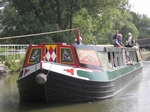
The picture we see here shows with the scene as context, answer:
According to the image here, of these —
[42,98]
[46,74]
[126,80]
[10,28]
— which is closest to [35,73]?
[46,74]

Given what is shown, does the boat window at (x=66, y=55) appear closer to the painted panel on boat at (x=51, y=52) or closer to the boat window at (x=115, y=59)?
the painted panel on boat at (x=51, y=52)

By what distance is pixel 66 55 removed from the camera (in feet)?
35.3

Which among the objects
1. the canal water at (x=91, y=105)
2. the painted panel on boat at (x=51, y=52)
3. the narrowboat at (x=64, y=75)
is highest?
the painted panel on boat at (x=51, y=52)

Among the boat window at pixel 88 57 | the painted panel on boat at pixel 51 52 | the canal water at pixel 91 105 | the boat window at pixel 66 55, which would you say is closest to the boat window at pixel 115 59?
the canal water at pixel 91 105

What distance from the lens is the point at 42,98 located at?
10.3 m

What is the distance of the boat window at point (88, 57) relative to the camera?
10803 millimetres

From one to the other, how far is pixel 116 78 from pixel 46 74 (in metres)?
3.86

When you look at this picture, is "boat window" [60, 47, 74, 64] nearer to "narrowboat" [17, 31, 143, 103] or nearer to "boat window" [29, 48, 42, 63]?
"narrowboat" [17, 31, 143, 103]

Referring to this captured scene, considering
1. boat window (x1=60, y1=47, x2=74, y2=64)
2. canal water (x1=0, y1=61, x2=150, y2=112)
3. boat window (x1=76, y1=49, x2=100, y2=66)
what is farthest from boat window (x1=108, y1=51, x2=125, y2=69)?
boat window (x1=60, y1=47, x2=74, y2=64)

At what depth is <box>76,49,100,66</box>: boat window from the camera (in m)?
10.8

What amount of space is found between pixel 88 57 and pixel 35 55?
1.81 meters

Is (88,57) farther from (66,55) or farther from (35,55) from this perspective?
(35,55)

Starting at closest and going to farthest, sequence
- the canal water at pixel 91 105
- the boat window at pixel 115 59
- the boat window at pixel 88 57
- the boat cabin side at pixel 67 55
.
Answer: the canal water at pixel 91 105 → the boat cabin side at pixel 67 55 → the boat window at pixel 88 57 → the boat window at pixel 115 59

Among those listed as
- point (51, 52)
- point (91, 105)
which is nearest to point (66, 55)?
point (51, 52)
